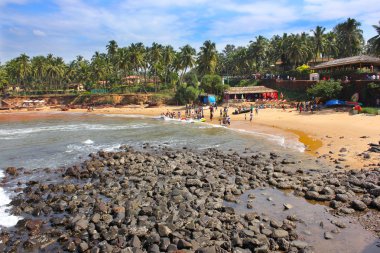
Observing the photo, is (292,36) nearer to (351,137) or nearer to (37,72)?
(351,137)

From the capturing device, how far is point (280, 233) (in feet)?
47.3

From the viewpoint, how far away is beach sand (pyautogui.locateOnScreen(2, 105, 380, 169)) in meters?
26.3

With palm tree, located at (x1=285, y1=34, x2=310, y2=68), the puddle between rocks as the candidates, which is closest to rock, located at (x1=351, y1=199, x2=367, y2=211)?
the puddle between rocks

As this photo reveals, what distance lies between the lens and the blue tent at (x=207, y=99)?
68188mm

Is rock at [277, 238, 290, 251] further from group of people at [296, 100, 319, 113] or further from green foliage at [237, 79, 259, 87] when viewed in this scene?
green foliage at [237, 79, 259, 87]

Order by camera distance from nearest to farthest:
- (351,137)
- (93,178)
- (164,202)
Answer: (164,202) < (93,178) < (351,137)

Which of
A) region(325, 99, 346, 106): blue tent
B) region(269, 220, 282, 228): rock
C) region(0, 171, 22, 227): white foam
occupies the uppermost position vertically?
region(325, 99, 346, 106): blue tent

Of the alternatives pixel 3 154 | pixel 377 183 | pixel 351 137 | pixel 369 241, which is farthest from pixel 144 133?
pixel 369 241

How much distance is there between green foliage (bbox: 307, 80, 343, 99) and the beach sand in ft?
14.3

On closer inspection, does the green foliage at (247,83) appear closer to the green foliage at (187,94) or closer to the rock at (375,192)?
the green foliage at (187,94)

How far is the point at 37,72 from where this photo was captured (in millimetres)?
101812

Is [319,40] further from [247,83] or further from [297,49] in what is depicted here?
[247,83]

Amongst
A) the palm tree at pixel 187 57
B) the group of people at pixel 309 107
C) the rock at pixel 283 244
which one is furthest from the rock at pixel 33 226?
the palm tree at pixel 187 57

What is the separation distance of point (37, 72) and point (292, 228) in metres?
103
